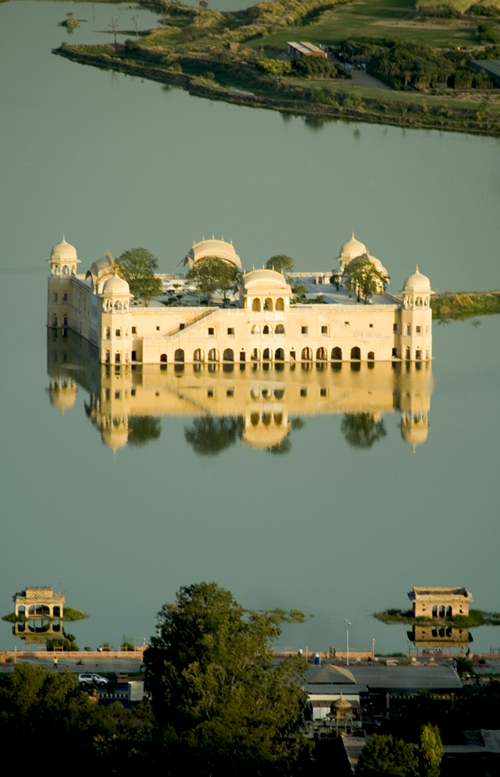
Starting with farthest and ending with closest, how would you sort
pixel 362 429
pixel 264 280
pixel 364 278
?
pixel 364 278 < pixel 264 280 < pixel 362 429

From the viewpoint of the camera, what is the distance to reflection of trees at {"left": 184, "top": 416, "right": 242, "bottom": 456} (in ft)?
172

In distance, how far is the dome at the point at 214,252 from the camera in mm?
64000

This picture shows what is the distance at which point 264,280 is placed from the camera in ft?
199

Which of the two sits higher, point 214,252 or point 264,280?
point 214,252

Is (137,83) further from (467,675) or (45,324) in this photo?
(467,675)

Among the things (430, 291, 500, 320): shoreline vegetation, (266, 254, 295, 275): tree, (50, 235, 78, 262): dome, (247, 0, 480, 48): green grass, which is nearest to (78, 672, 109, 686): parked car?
(50, 235, 78, 262): dome

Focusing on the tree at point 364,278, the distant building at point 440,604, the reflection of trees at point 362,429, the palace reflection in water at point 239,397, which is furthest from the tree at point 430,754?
the tree at point 364,278

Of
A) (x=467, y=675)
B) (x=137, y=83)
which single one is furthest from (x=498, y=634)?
(x=137, y=83)

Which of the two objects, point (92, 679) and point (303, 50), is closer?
point (92, 679)

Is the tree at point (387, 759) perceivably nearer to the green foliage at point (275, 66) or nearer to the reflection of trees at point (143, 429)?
the reflection of trees at point (143, 429)

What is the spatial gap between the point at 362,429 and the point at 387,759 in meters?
25.1

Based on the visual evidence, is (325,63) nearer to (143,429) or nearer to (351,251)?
(351,251)

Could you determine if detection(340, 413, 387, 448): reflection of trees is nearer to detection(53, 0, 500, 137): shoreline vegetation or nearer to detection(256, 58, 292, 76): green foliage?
detection(53, 0, 500, 137): shoreline vegetation

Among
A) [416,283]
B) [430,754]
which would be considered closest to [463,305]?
[416,283]
